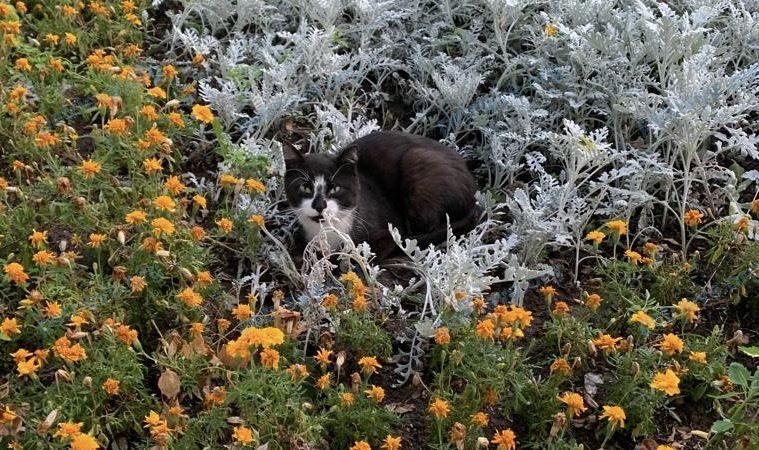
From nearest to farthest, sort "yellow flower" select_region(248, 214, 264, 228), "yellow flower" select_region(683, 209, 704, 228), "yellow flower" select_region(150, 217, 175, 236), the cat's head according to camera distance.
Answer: "yellow flower" select_region(150, 217, 175, 236) < "yellow flower" select_region(248, 214, 264, 228) < "yellow flower" select_region(683, 209, 704, 228) < the cat's head

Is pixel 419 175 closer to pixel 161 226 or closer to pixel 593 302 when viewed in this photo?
pixel 593 302

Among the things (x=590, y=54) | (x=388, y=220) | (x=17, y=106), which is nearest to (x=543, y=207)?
(x=388, y=220)

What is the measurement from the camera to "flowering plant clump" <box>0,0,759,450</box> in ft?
9.35

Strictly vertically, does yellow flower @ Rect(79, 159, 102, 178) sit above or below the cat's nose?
above

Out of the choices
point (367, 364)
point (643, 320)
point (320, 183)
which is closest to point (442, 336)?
point (367, 364)

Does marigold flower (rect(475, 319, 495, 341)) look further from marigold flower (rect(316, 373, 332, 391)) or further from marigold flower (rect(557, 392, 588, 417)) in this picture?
marigold flower (rect(316, 373, 332, 391))

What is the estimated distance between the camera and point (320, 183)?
12.3ft

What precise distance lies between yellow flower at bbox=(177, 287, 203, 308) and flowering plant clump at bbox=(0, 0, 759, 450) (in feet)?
0.35

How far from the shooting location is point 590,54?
4.32 m

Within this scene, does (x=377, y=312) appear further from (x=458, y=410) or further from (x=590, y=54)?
(x=590, y=54)

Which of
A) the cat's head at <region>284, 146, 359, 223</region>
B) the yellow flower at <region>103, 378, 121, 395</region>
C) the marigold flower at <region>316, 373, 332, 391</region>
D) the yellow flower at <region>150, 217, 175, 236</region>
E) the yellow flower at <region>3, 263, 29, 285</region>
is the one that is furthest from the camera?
the cat's head at <region>284, 146, 359, 223</region>

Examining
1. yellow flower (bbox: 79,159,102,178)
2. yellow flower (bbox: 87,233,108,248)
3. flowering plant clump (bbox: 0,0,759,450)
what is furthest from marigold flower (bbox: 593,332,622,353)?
yellow flower (bbox: 79,159,102,178)

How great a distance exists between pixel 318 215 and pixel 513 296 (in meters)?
0.84

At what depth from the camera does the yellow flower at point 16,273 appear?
9.70ft
